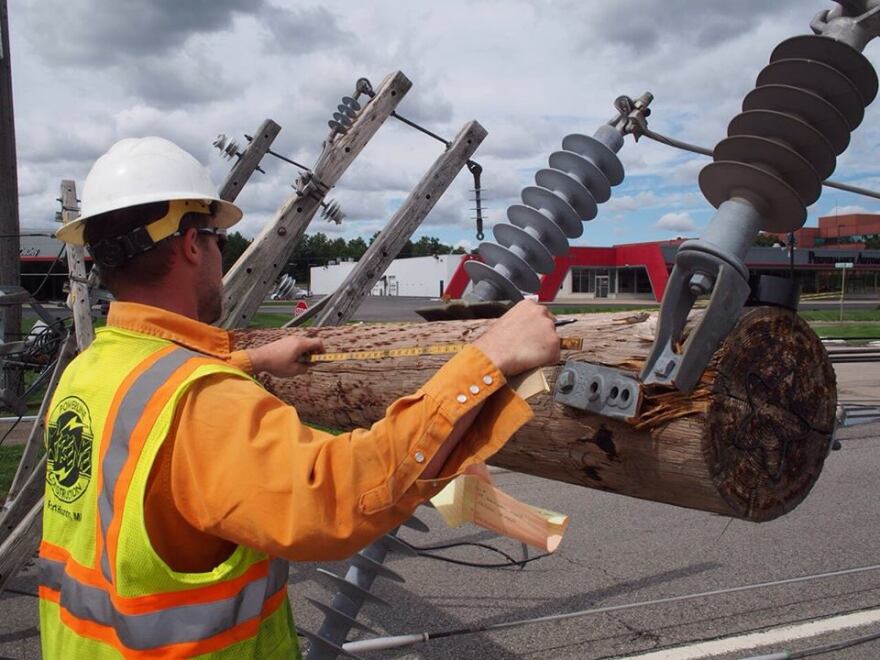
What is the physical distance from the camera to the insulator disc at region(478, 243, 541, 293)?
241cm

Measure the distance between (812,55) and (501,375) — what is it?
97 cm

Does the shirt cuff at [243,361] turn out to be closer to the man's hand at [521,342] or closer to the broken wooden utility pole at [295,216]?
the man's hand at [521,342]

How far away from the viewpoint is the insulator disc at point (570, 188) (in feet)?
7.98

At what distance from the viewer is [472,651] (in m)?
4.07

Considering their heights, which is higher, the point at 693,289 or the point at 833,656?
the point at 693,289

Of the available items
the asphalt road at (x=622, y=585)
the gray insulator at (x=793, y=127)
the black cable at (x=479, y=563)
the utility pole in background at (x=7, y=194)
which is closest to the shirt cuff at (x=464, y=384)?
the gray insulator at (x=793, y=127)

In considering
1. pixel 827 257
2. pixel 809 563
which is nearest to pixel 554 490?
pixel 809 563

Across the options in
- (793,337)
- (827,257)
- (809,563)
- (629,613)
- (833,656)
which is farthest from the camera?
(827,257)

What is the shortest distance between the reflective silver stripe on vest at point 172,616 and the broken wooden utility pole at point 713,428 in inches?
34.4

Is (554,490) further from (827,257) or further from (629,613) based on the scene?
(827,257)

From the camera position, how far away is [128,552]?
145cm

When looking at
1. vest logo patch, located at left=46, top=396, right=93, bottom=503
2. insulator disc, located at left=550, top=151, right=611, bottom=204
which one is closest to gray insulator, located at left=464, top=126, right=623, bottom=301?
insulator disc, located at left=550, top=151, right=611, bottom=204

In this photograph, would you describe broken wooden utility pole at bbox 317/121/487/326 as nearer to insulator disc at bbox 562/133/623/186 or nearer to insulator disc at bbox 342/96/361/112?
insulator disc at bbox 342/96/361/112

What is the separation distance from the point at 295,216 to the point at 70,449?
3077 mm
